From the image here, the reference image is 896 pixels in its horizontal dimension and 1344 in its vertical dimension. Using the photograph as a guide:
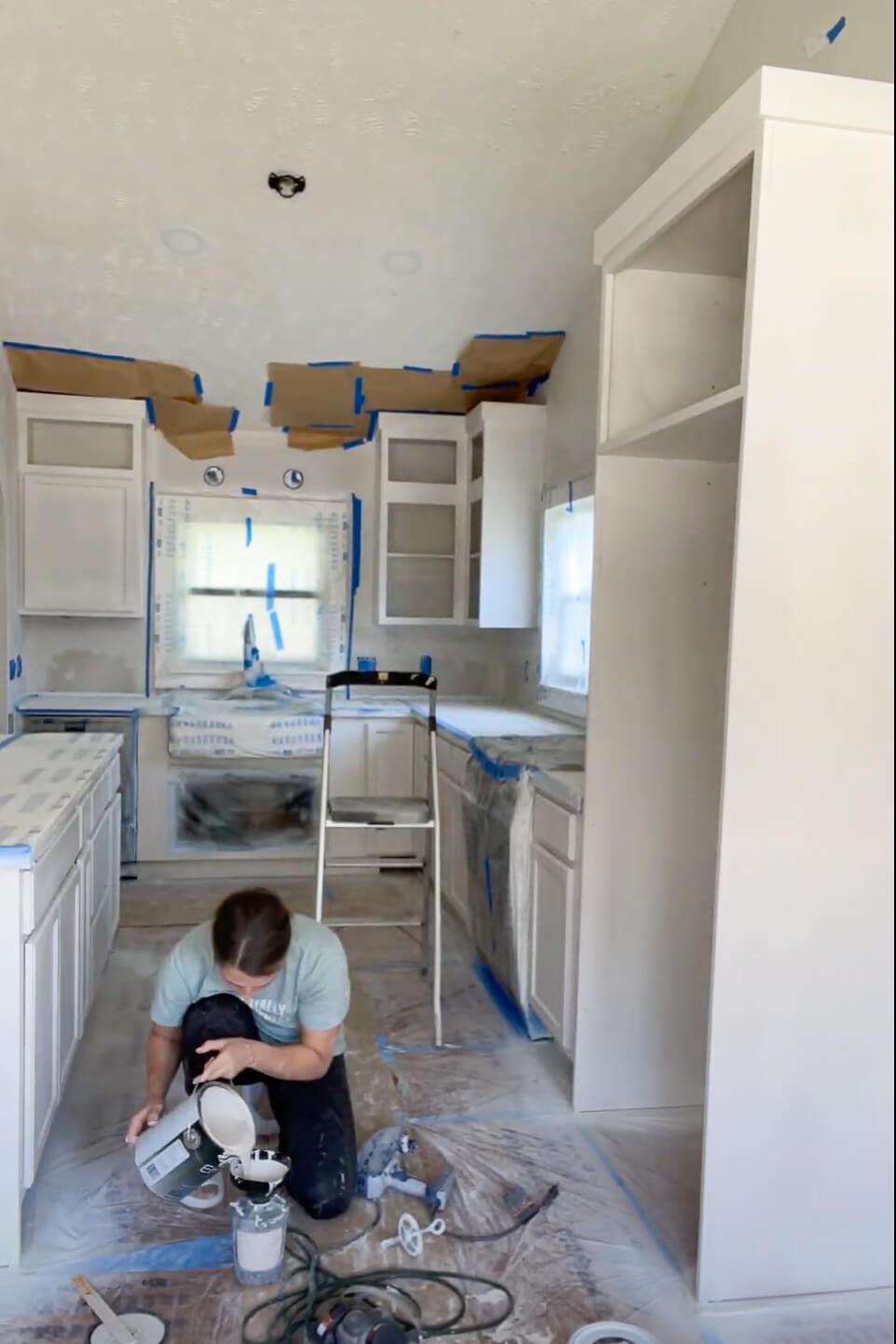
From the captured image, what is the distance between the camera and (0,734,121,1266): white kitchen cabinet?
1911mm

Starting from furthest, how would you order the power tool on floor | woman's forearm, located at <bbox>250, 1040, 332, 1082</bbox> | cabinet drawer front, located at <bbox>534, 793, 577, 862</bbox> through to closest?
cabinet drawer front, located at <bbox>534, 793, 577, 862</bbox>, the power tool on floor, woman's forearm, located at <bbox>250, 1040, 332, 1082</bbox>

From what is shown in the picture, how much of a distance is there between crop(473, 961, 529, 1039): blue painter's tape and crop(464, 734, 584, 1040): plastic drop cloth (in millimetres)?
43

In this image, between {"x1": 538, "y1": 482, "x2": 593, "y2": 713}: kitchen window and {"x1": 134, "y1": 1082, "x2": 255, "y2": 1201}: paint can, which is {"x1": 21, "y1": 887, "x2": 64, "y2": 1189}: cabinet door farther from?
{"x1": 538, "y1": 482, "x2": 593, "y2": 713}: kitchen window

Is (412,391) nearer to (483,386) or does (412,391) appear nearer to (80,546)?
(483,386)

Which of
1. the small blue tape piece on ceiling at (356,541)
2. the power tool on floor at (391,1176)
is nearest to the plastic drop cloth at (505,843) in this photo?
the power tool on floor at (391,1176)

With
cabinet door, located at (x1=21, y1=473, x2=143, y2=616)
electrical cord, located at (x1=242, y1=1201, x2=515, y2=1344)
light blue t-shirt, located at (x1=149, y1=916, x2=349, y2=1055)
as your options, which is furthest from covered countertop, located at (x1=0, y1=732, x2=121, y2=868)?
cabinet door, located at (x1=21, y1=473, x2=143, y2=616)

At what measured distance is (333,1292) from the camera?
188 cm

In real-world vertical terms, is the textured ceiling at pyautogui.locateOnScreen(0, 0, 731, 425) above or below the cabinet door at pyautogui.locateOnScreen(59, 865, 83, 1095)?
above

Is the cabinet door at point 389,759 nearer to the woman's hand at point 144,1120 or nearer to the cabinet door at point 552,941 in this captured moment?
the cabinet door at point 552,941

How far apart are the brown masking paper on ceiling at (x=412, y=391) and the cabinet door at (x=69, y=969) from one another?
2877 millimetres

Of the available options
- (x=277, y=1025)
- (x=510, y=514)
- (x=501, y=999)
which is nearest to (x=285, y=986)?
(x=277, y=1025)

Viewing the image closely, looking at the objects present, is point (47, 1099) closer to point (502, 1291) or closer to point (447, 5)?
point (502, 1291)

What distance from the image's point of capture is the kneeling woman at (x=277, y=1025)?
6.57 ft

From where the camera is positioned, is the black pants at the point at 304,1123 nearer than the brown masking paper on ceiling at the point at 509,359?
Yes
